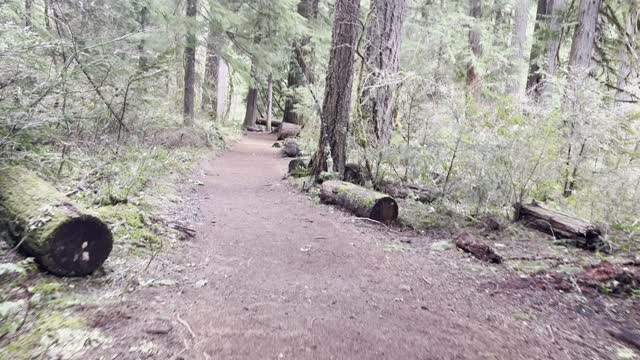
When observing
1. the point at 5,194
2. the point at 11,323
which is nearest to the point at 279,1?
the point at 5,194

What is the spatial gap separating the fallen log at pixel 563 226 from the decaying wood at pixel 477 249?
1.33 metres

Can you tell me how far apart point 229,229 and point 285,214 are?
1266 mm

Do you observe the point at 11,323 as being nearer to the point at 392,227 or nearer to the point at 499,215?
the point at 392,227

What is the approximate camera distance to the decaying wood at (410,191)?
792 cm

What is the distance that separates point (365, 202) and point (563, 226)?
9.38 feet

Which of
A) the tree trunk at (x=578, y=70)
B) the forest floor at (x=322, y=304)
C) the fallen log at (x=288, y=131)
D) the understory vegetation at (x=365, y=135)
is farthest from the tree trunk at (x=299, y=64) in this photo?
the forest floor at (x=322, y=304)

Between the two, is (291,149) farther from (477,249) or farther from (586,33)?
(477,249)

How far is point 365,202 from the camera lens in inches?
276

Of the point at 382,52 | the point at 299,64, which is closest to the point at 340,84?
the point at 382,52

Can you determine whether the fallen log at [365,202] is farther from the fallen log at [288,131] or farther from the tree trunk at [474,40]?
the fallen log at [288,131]

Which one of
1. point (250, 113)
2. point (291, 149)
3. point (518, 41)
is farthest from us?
point (250, 113)

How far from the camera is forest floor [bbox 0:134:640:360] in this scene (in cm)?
299

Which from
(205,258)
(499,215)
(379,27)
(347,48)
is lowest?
(205,258)

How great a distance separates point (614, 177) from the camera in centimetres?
621
